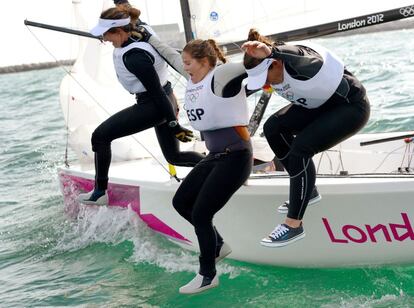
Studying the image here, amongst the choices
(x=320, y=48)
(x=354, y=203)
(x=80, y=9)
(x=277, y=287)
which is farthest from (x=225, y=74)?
(x=80, y=9)

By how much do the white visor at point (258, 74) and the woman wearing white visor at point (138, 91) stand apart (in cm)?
84

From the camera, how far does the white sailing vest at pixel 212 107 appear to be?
3.57 m

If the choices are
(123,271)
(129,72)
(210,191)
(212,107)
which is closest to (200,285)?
(210,191)

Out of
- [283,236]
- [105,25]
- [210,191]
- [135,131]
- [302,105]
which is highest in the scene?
[105,25]

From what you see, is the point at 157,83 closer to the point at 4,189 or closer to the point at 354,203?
the point at 354,203

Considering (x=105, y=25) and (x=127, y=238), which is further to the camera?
(x=127, y=238)

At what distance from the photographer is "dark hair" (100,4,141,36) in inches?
157

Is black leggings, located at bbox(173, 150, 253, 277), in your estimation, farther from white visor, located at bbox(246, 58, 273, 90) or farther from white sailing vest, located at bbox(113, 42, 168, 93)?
white sailing vest, located at bbox(113, 42, 168, 93)

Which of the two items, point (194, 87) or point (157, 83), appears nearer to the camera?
point (194, 87)

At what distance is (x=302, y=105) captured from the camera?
353 centimetres

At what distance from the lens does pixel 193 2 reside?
198 inches

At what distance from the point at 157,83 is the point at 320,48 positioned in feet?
3.14

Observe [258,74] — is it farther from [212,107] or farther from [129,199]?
[129,199]

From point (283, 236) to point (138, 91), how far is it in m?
1.25
